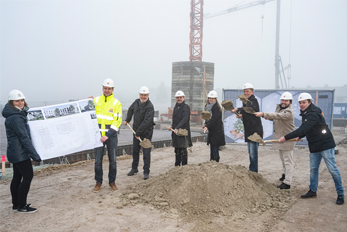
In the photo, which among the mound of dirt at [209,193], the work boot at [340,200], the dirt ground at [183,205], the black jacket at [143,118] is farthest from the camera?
the black jacket at [143,118]

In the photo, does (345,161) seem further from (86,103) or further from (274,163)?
(86,103)

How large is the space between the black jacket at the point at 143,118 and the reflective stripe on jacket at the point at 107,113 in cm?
102

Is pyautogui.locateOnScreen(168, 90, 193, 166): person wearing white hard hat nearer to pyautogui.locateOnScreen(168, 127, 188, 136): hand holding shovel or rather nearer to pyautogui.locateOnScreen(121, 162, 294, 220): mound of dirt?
pyautogui.locateOnScreen(168, 127, 188, 136): hand holding shovel

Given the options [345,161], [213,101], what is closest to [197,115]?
[345,161]

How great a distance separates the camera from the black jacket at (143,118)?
628 cm

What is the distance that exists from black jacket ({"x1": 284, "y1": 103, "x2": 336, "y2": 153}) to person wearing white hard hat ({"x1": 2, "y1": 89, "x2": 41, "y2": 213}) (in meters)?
4.67

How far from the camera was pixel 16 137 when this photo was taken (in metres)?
4.27

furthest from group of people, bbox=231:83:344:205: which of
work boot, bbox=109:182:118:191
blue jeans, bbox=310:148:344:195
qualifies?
work boot, bbox=109:182:118:191

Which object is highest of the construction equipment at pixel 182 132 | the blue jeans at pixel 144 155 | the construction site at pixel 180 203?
the construction equipment at pixel 182 132

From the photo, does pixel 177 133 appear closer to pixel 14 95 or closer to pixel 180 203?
pixel 180 203

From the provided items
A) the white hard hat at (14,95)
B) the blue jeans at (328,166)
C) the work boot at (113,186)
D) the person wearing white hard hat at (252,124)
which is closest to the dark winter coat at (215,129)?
the person wearing white hard hat at (252,124)

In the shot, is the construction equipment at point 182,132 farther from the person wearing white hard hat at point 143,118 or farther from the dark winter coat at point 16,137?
the dark winter coat at point 16,137

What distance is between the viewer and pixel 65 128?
510cm

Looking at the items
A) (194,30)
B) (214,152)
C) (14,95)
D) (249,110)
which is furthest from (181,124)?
(194,30)
